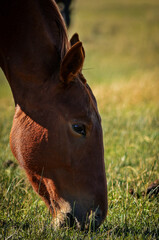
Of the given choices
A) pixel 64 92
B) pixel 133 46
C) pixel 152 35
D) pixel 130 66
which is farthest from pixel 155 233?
pixel 152 35

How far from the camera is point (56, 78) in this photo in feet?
6.53

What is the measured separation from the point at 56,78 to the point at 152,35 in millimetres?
28112

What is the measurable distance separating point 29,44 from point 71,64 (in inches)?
14.2

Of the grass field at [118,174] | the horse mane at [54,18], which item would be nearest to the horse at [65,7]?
the grass field at [118,174]

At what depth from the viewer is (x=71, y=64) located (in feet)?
6.39

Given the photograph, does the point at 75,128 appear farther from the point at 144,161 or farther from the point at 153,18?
the point at 153,18

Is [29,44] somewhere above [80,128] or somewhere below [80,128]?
above

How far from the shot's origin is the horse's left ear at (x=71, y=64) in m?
1.88

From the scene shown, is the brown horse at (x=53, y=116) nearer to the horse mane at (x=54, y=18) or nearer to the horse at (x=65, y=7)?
the horse mane at (x=54, y=18)

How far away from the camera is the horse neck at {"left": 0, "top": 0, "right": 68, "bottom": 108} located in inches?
79.4

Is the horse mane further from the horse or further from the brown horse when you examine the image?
the horse

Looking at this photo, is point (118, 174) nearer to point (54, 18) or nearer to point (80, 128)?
point (80, 128)

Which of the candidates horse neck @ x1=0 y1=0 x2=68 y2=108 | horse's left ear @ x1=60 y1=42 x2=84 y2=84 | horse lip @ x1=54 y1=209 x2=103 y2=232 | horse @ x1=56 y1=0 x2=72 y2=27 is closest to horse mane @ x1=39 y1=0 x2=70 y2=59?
horse neck @ x1=0 y1=0 x2=68 y2=108

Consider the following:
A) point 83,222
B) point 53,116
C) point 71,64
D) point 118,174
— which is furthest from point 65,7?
point 83,222
